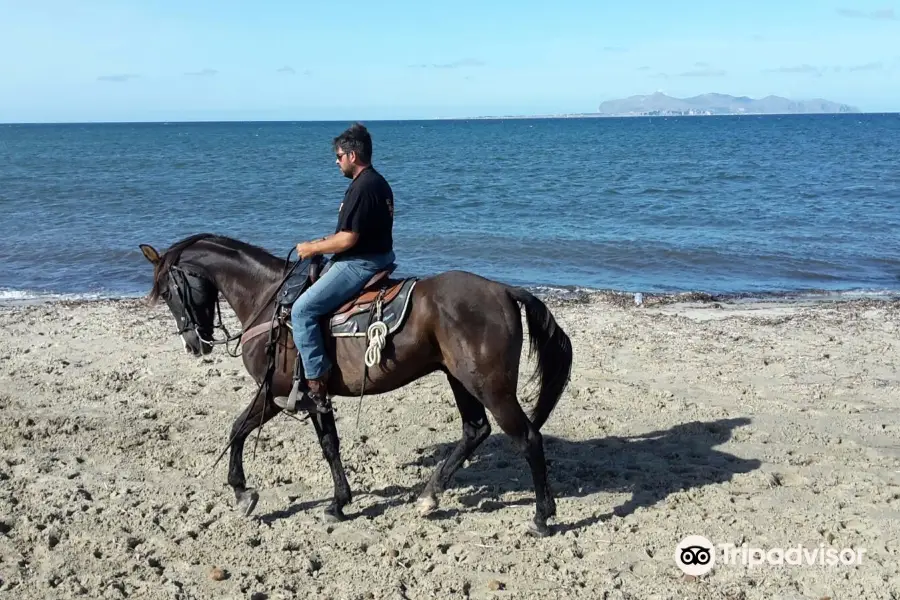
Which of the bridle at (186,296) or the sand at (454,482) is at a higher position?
the bridle at (186,296)

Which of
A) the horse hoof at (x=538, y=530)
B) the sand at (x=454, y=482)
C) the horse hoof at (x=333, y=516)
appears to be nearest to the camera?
the sand at (x=454, y=482)

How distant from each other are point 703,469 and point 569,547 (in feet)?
5.99

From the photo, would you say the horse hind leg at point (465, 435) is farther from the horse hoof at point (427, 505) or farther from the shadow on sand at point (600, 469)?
the shadow on sand at point (600, 469)

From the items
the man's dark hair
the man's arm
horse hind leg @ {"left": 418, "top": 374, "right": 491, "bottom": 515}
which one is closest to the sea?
horse hind leg @ {"left": 418, "top": 374, "right": 491, "bottom": 515}

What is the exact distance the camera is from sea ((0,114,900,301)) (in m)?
17.3

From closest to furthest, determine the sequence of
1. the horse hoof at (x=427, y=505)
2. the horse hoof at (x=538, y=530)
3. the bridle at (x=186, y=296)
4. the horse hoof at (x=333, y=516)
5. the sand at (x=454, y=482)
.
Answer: the sand at (x=454, y=482)
the horse hoof at (x=538, y=530)
the horse hoof at (x=333, y=516)
the horse hoof at (x=427, y=505)
the bridle at (x=186, y=296)

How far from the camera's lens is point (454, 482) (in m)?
6.47

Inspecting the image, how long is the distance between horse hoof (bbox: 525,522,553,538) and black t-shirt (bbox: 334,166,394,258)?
7.61 feet

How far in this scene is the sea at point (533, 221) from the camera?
17.3 metres

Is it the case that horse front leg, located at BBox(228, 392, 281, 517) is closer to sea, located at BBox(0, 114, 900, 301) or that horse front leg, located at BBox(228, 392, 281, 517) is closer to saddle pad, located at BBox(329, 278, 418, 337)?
saddle pad, located at BBox(329, 278, 418, 337)

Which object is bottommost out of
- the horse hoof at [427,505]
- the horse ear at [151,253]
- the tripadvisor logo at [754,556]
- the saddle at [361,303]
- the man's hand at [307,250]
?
the horse hoof at [427,505]

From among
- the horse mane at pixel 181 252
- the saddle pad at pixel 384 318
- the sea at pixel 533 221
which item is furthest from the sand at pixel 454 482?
the sea at pixel 533 221

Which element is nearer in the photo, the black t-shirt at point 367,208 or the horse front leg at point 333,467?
the black t-shirt at point 367,208

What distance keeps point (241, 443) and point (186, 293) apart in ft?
4.04
